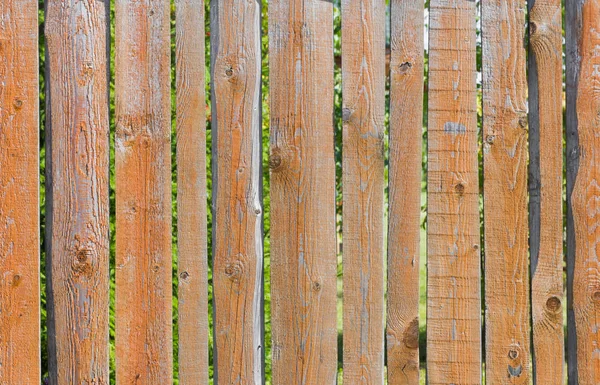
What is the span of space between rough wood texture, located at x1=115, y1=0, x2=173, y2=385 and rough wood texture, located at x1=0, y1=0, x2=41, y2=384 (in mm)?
274

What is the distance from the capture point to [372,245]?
2164 millimetres

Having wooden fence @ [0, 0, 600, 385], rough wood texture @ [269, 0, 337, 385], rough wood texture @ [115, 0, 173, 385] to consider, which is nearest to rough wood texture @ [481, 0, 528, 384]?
wooden fence @ [0, 0, 600, 385]

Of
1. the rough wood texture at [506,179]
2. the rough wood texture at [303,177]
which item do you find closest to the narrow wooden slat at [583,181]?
the rough wood texture at [506,179]

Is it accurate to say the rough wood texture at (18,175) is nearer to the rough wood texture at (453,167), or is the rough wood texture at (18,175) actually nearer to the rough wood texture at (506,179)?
the rough wood texture at (453,167)

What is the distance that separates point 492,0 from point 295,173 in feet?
2.78

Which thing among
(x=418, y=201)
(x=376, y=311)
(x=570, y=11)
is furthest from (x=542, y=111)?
(x=376, y=311)

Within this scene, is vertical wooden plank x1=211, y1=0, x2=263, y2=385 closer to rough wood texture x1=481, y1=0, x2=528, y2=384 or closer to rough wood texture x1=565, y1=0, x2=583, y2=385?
rough wood texture x1=481, y1=0, x2=528, y2=384

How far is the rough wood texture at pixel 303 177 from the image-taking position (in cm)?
215

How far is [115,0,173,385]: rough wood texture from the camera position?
7.07 ft

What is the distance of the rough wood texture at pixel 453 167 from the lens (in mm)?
2158

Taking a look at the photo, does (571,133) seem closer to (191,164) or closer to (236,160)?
(236,160)

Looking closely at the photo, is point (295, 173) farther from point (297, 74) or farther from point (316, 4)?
point (316, 4)

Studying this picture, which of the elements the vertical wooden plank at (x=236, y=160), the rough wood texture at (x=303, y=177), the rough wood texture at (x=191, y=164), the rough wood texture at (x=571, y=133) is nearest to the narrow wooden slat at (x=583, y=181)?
the rough wood texture at (x=571, y=133)

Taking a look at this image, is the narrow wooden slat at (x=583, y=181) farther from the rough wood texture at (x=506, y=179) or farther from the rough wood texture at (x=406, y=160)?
the rough wood texture at (x=406, y=160)
